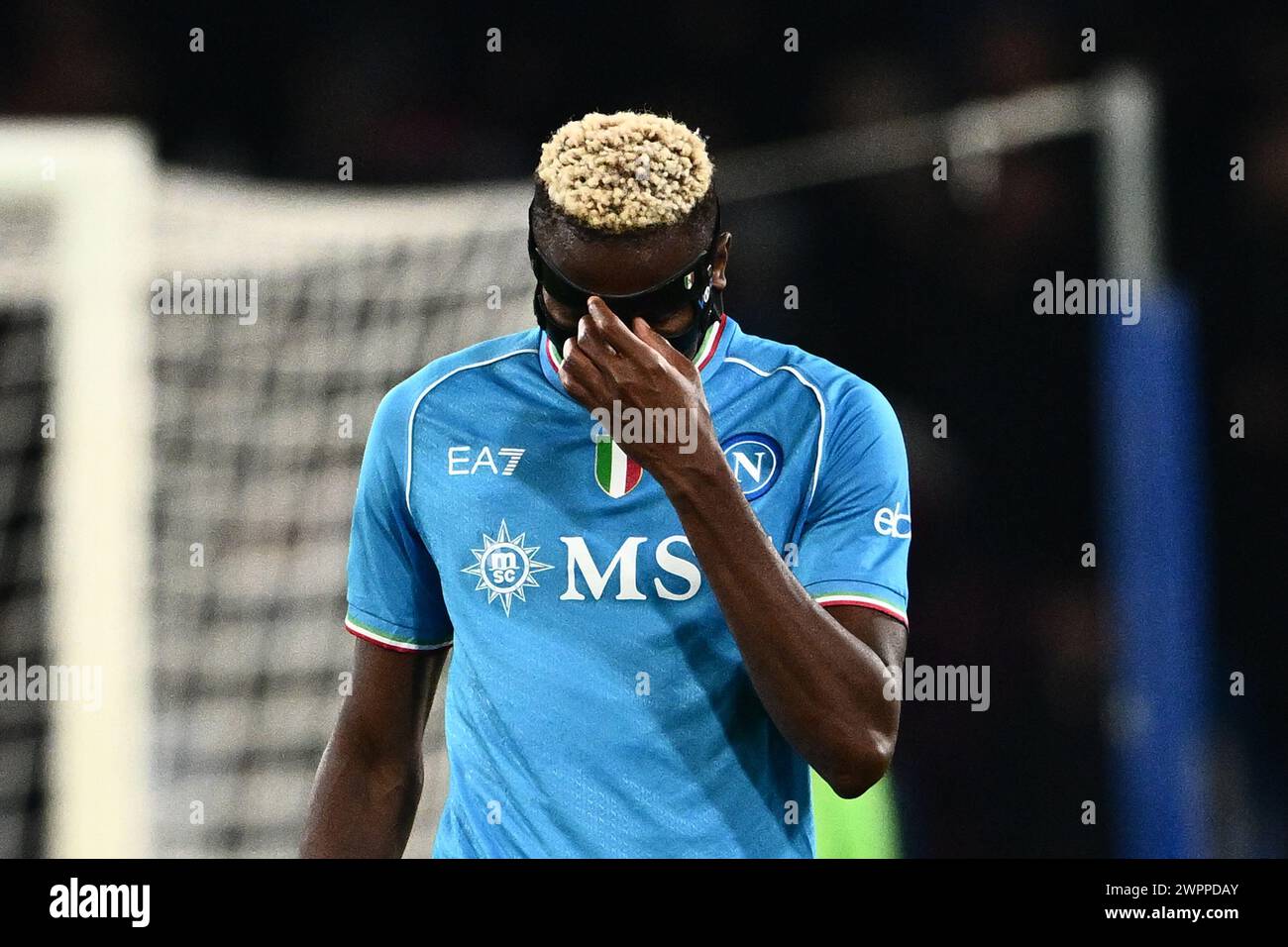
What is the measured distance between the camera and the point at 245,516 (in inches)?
135

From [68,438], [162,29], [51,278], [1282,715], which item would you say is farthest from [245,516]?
[1282,715]

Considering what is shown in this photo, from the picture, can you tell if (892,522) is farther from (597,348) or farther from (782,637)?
(597,348)

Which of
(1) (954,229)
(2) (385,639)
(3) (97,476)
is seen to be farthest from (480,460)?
(1) (954,229)

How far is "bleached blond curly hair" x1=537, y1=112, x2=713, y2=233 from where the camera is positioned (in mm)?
1521

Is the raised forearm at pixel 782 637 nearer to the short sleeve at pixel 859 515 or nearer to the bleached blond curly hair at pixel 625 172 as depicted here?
the short sleeve at pixel 859 515

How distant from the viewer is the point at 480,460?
1.66 m

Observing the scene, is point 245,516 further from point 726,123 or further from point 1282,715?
point 1282,715

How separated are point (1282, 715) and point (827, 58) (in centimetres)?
210

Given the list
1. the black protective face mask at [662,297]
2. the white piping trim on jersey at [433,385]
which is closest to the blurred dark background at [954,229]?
the white piping trim on jersey at [433,385]

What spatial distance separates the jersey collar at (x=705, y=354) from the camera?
1.66 m

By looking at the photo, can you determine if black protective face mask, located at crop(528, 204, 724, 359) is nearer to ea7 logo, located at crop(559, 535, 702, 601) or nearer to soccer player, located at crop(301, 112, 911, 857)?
soccer player, located at crop(301, 112, 911, 857)

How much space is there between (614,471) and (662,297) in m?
0.19

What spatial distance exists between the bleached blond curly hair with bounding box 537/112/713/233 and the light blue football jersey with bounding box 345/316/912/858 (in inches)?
7.3

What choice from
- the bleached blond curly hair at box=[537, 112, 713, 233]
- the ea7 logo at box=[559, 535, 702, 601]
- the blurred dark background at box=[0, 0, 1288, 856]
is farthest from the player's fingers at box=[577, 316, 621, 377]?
the blurred dark background at box=[0, 0, 1288, 856]
